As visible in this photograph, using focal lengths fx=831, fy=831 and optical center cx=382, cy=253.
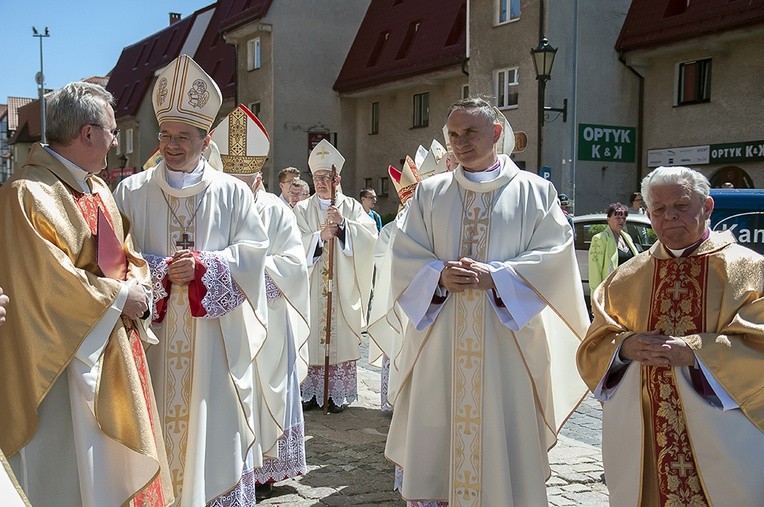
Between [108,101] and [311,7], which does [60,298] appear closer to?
[108,101]

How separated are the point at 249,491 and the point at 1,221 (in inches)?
84.1

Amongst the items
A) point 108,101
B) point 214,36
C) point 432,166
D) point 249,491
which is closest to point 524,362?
point 249,491

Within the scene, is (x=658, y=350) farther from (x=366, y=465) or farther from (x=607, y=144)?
(x=607, y=144)

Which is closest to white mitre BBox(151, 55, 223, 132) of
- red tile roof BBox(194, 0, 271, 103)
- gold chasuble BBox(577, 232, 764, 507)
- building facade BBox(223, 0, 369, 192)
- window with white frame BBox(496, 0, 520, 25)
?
gold chasuble BBox(577, 232, 764, 507)

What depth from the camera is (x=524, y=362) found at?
4238 mm

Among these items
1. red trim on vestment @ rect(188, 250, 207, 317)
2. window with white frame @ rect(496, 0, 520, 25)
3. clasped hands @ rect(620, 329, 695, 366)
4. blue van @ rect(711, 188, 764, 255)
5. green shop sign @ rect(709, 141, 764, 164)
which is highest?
window with white frame @ rect(496, 0, 520, 25)

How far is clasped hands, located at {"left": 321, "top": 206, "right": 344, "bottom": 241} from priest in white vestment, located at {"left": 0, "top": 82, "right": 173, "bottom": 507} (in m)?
4.44

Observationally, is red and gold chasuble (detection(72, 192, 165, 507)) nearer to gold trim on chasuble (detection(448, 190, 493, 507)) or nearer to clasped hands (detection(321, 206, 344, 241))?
gold trim on chasuble (detection(448, 190, 493, 507))

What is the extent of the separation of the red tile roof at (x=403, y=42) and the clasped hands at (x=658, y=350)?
22182 mm

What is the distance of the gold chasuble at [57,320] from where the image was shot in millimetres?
3188

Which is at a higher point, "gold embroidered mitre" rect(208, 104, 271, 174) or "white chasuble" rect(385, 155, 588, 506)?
"gold embroidered mitre" rect(208, 104, 271, 174)

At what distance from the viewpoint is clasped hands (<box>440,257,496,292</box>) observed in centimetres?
406

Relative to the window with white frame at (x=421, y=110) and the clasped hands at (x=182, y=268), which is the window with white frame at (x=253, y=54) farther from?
the clasped hands at (x=182, y=268)

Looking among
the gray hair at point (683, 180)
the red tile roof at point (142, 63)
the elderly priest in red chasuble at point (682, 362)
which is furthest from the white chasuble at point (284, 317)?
the red tile roof at point (142, 63)
